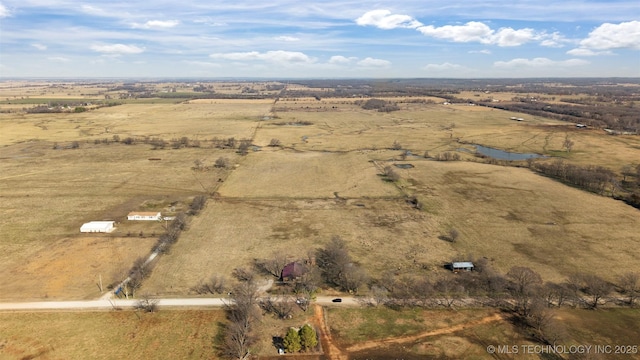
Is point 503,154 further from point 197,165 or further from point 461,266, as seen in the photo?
point 197,165

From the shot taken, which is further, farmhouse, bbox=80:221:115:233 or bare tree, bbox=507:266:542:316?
farmhouse, bbox=80:221:115:233

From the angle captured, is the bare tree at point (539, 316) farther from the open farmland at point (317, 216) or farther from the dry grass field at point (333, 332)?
the open farmland at point (317, 216)

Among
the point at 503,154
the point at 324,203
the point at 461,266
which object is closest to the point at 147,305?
the point at 461,266

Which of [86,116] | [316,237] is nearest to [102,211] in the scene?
[316,237]

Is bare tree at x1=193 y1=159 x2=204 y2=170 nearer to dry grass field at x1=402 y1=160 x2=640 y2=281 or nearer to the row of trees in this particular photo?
dry grass field at x1=402 y1=160 x2=640 y2=281

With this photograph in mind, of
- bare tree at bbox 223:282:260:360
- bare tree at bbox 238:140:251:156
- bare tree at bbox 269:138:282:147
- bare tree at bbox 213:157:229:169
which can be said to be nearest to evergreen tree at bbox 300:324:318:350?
bare tree at bbox 223:282:260:360

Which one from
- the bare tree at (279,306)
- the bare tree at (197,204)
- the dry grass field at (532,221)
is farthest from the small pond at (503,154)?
the bare tree at (279,306)

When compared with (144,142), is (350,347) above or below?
below

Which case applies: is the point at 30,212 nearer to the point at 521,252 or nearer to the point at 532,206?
the point at 521,252

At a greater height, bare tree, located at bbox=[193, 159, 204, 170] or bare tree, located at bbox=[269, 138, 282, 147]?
bare tree, located at bbox=[269, 138, 282, 147]

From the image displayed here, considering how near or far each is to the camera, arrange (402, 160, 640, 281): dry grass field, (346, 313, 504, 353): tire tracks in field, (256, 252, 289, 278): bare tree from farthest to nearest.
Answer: (402, 160, 640, 281): dry grass field
(256, 252, 289, 278): bare tree
(346, 313, 504, 353): tire tracks in field
